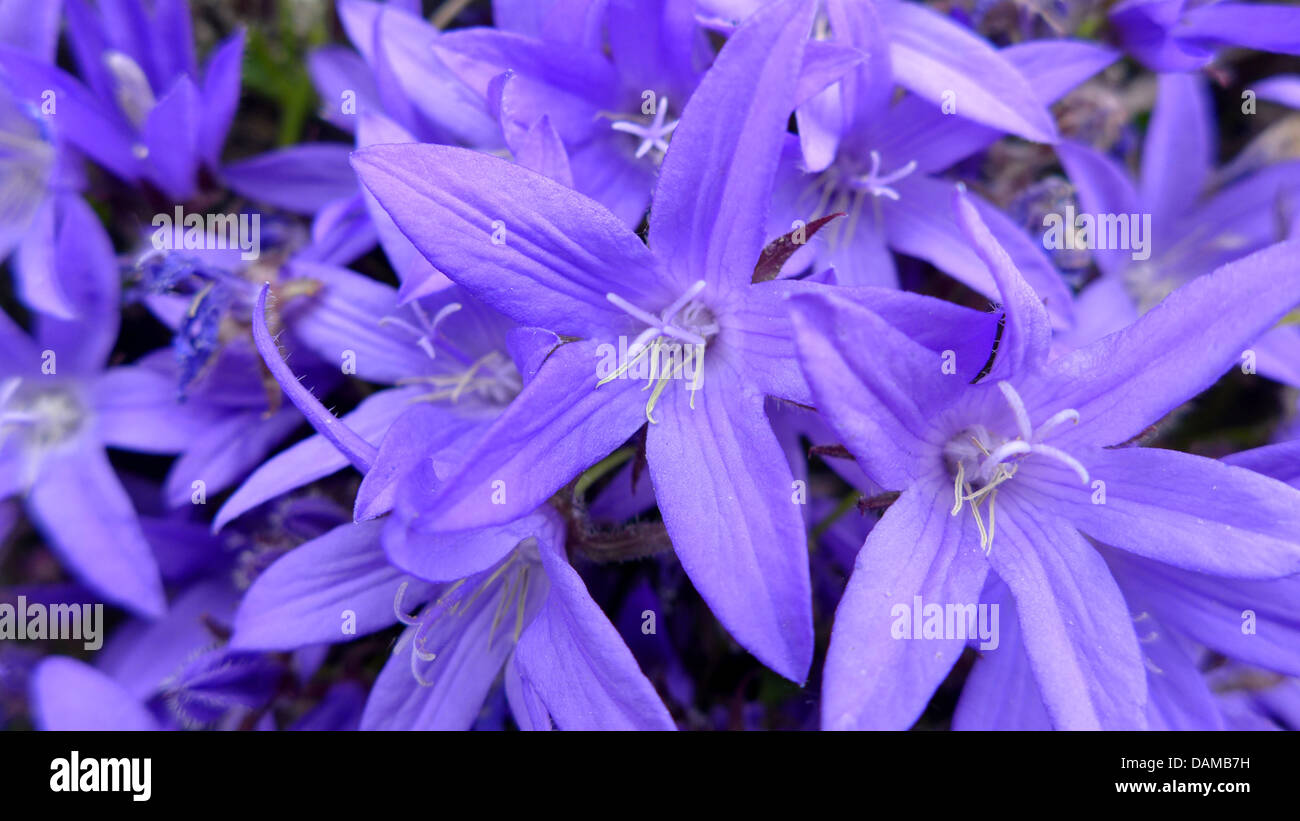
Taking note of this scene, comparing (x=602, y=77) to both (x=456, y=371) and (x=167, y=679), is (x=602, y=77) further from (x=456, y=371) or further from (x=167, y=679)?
(x=167, y=679)

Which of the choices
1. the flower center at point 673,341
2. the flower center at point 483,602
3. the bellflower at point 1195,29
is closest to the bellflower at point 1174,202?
the bellflower at point 1195,29

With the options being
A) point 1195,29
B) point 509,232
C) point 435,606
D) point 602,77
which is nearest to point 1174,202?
point 1195,29

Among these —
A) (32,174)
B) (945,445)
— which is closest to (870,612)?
(945,445)

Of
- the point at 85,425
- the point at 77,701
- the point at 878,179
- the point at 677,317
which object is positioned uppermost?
the point at 878,179

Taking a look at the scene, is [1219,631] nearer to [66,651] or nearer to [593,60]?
[593,60]

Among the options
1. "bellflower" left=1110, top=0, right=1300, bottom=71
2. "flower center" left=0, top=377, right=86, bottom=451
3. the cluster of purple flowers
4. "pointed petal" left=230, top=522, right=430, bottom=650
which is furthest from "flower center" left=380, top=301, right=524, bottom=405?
"bellflower" left=1110, top=0, right=1300, bottom=71

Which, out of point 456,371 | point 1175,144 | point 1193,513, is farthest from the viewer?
point 1175,144

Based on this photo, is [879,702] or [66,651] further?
[66,651]

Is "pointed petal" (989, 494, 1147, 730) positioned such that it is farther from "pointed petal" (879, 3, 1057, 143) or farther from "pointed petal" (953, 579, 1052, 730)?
"pointed petal" (879, 3, 1057, 143)
